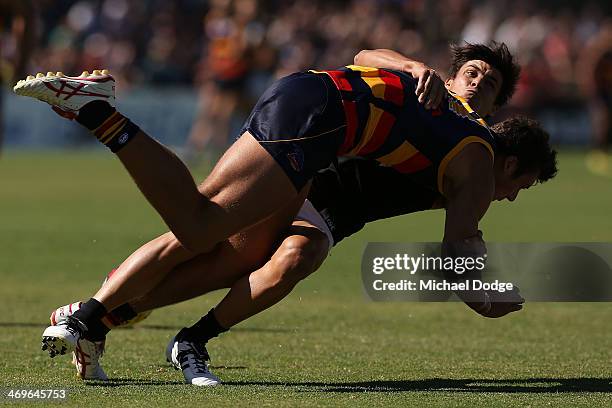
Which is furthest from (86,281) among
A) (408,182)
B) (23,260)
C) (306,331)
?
(408,182)

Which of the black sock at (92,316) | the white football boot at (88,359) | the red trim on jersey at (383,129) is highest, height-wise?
the red trim on jersey at (383,129)

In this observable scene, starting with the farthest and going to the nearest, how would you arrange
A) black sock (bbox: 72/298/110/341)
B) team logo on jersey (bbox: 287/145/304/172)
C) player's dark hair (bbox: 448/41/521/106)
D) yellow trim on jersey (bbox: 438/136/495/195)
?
player's dark hair (bbox: 448/41/521/106) → black sock (bbox: 72/298/110/341) → yellow trim on jersey (bbox: 438/136/495/195) → team logo on jersey (bbox: 287/145/304/172)

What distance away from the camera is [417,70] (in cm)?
631

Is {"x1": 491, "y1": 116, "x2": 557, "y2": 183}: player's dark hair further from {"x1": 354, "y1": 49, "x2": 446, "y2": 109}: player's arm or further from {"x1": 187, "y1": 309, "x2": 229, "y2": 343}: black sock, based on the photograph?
{"x1": 187, "y1": 309, "x2": 229, "y2": 343}: black sock

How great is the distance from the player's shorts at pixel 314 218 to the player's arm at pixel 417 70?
2.60 feet

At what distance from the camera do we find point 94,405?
5504 millimetres

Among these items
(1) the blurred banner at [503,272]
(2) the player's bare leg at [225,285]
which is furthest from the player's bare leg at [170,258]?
(1) the blurred banner at [503,272]

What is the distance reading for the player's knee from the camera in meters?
6.25

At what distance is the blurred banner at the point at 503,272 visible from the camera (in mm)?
6488

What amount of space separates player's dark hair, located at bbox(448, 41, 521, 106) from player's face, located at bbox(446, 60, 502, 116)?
0.14 ft

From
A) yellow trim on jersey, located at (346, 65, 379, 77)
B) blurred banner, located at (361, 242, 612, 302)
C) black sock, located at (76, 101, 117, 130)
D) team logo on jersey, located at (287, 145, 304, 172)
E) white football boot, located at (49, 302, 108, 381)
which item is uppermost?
yellow trim on jersey, located at (346, 65, 379, 77)

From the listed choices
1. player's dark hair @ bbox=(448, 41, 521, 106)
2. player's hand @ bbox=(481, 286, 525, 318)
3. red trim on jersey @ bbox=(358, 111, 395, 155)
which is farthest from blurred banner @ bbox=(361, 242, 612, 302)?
player's dark hair @ bbox=(448, 41, 521, 106)

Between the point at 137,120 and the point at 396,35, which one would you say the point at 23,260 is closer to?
the point at 137,120

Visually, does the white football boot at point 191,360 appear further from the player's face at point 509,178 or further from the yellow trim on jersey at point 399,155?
the player's face at point 509,178
